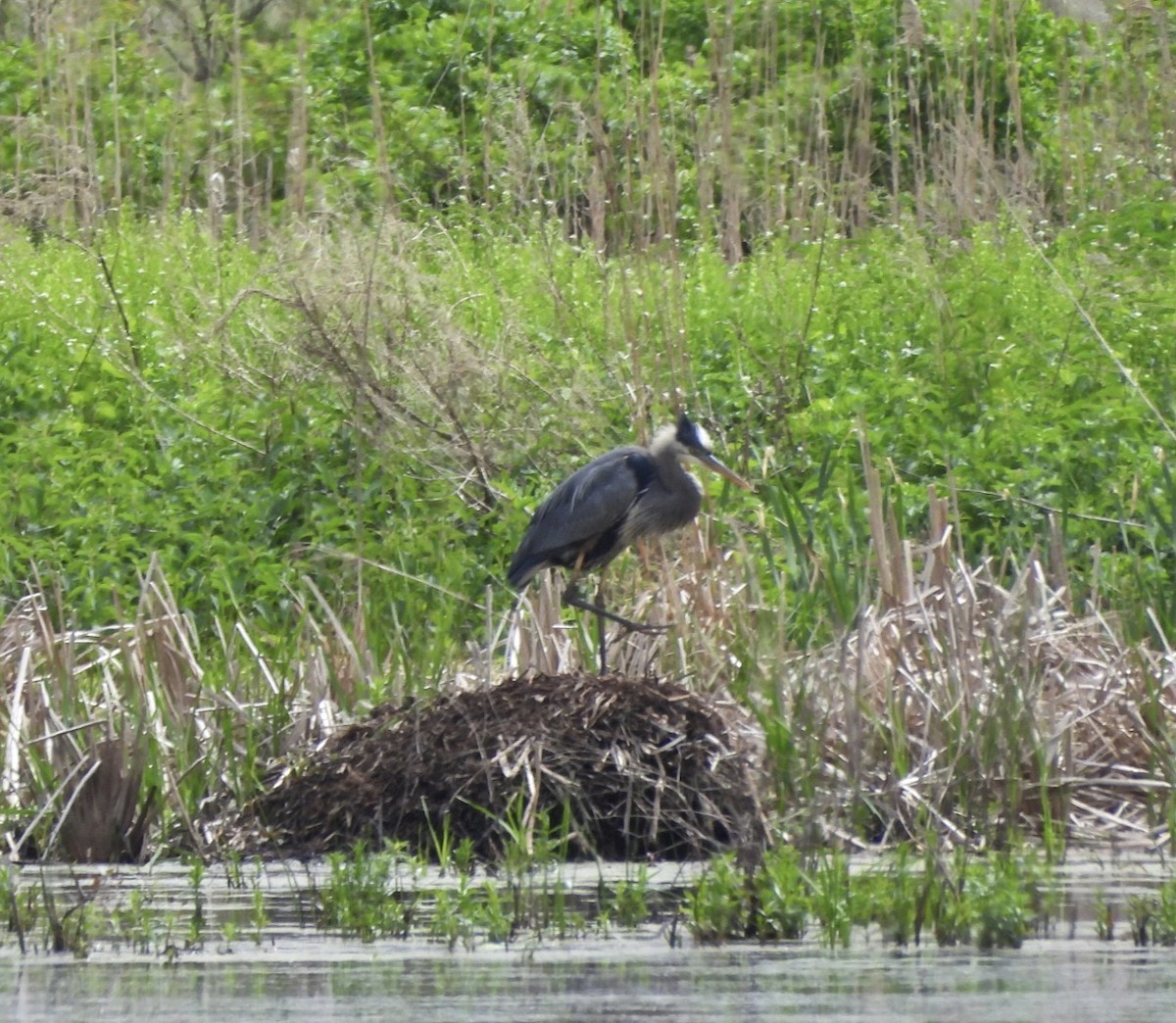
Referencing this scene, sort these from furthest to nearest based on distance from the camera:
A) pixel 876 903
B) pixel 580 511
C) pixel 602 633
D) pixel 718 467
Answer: pixel 718 467, pixel 580 511, pixel 602 633, pixel 876 903

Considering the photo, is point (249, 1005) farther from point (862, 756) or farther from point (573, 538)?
point (573, 538)

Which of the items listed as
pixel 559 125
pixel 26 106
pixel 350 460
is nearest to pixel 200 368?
pixel 350 460

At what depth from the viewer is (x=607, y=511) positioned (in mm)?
6914

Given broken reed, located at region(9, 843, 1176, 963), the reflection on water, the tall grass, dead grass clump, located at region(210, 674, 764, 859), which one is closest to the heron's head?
the tall grass

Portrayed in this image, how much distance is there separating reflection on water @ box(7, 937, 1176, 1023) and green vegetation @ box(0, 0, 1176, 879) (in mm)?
160

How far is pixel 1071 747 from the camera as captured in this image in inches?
224

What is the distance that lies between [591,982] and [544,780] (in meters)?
1.41

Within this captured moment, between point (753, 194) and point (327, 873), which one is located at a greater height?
point (753, 194)

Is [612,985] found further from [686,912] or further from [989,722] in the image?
[989,722]

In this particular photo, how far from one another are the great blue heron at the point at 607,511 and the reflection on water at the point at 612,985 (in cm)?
260

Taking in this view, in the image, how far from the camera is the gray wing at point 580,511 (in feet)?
22.4

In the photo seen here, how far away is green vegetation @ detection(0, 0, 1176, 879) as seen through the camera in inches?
221

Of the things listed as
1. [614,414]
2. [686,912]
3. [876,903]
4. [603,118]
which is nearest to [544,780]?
[686,912]

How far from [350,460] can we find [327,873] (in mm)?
3338
